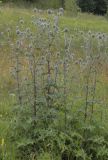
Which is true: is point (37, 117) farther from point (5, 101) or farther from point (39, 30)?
point (5, 101)

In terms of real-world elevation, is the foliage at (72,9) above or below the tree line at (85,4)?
above

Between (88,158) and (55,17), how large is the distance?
182 cm

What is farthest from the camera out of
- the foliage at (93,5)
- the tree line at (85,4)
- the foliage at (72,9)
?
the foliage at (93,5)

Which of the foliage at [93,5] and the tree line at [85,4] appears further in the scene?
the foliage at [93,5]

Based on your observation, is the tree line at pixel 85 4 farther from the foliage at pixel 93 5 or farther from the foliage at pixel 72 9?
the foliage at pixel 72 9

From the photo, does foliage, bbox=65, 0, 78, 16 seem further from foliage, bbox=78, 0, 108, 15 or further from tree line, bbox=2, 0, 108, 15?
foliage, bbox=78, 0, 108, 15

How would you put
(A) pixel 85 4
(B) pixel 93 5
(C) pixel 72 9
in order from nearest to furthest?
1. (C) pixel 72 9
2. (A) pixel 85 4
3. (B) pixel 93 5

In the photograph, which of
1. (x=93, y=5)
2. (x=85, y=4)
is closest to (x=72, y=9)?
(x=85, y=4)

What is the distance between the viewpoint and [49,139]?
18.7ft

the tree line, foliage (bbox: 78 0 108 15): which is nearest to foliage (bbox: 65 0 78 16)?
the tree line

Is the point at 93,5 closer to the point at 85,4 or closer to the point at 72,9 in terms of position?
the point at 85,4

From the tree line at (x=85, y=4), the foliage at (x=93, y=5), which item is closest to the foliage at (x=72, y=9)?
the tree line at (x=85, y=4)

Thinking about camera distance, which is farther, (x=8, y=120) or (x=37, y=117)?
(x=8, y=120)

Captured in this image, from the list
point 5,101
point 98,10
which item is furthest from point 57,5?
point 5,101
